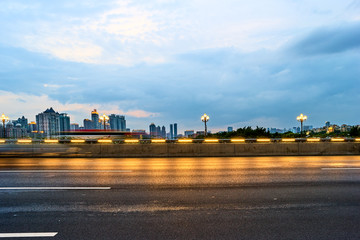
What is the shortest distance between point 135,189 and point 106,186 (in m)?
1.06

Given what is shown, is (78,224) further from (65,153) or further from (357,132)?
(357,132)

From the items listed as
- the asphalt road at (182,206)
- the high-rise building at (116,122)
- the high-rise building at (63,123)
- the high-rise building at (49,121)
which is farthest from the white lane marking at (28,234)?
the high-rise building at (63,123)

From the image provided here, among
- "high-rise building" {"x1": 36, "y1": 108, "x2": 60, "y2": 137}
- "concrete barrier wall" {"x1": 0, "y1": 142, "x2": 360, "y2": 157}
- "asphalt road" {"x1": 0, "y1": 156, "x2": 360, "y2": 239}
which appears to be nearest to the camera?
"asphalt road" {"x1": 0, "y1": 156, "x2": 360, "y2": 239}

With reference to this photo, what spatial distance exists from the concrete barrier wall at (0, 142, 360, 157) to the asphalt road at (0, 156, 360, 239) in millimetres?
6828

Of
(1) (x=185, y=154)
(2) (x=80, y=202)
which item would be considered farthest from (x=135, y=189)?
(1) (x=185, y=154)

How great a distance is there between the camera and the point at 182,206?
17.7ft

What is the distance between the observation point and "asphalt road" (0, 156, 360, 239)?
4.13m

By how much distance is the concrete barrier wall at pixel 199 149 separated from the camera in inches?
615

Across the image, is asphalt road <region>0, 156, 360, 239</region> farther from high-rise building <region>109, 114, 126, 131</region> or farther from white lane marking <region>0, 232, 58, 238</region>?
high-rise building <region>109, 114, 126, 131</region>

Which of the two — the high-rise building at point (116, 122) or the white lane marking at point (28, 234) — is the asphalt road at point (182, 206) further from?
the high-rise building at point (116, 122)

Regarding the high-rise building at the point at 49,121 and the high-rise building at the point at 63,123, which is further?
the high-rise building at the point at 63,123

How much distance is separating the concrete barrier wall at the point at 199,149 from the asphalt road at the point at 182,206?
22.4 feet

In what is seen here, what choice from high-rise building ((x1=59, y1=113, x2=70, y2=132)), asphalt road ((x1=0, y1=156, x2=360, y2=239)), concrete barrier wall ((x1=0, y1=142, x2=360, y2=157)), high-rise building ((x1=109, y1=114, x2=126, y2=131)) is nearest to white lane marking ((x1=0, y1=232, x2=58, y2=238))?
asphalt road ((x1=0, y1=156, x2=360, y2=239))

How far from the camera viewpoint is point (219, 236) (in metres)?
3.94
